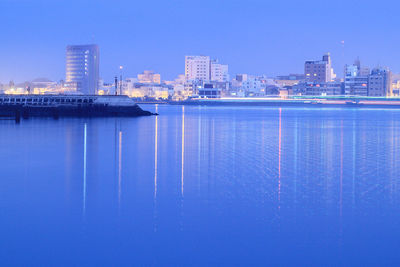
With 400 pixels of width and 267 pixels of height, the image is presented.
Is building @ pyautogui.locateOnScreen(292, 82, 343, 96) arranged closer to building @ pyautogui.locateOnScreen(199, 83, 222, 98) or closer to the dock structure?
building @ pyautogui.locateOnScreen(199, 83, 222, 98)

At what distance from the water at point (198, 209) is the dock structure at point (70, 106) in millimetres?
35205

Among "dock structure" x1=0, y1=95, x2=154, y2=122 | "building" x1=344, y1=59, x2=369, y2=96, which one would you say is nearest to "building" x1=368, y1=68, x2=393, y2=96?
"building" x1=344, y1=59, x2=369, y2=96

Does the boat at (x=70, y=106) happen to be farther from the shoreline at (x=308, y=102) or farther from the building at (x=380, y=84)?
the building at (x=380, y=84)

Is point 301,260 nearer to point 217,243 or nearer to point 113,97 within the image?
point 217,243

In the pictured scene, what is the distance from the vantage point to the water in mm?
7805

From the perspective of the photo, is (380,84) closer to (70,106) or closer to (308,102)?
(308,102)

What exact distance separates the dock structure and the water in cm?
3520

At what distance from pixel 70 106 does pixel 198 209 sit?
5001 cm

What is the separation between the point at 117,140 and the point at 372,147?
41.8ft

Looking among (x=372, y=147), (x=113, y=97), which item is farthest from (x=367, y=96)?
(x=372, y=147)

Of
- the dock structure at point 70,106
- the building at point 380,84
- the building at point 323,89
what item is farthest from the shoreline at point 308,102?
the dock structure at point 70,106

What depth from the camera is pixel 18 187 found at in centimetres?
1302

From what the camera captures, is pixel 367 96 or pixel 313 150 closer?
pixel 313 150

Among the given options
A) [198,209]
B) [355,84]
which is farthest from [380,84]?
[198,209]
